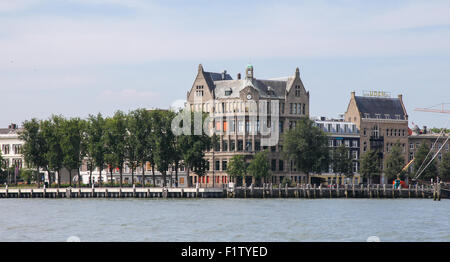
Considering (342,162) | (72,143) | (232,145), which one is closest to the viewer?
(72,143)

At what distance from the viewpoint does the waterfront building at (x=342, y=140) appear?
185375 mm

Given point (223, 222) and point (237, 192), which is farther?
point (237, 192)

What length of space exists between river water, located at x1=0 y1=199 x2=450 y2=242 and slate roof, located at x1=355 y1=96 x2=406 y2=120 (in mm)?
74547

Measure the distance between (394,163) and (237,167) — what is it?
30.8 meters

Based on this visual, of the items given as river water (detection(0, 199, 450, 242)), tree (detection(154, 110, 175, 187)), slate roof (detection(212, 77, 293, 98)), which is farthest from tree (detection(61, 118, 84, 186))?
river water (detection(0, 199, 450, 242))

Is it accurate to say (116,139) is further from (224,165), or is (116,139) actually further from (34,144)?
(224,165)

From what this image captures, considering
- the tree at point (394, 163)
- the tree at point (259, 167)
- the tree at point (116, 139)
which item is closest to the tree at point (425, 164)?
the tree at point (394, 163)

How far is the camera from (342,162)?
16938 centimetres

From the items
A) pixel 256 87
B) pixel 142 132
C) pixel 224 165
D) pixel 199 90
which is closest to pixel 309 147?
pixel 256 87

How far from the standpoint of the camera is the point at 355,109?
192875 mm

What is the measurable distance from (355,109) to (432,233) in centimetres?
11553

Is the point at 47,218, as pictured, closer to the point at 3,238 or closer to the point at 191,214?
the point at 191,214

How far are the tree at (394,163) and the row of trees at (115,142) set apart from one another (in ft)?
128
